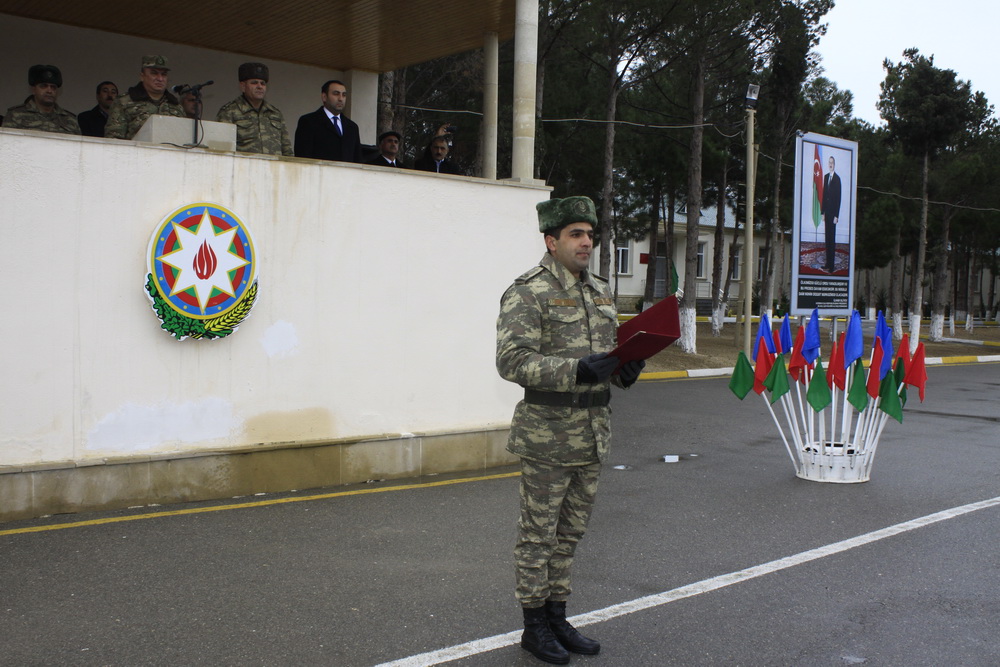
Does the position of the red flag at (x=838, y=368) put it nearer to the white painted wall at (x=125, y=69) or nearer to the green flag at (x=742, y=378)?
the green flag at (x=742, y=378)

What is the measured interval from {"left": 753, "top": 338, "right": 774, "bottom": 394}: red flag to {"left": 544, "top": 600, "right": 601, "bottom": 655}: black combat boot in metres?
4.41

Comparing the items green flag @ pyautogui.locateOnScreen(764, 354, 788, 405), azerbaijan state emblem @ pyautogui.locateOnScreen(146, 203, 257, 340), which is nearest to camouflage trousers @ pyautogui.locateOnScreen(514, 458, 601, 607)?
azerbaijan state emblem @ pyautogui.locateOnScreen(146, 203, 257, 340)

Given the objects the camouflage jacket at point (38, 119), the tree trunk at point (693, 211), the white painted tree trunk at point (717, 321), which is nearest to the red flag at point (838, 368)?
→ the camouflage jacket at point (38, 119)

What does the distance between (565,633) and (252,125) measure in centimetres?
509

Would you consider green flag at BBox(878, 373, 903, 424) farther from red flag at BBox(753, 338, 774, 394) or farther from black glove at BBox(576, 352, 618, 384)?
black glove at BBox(576, 352, 618, 384)

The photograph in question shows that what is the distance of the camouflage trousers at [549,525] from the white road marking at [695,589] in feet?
1.01

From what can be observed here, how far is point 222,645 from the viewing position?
3.97m

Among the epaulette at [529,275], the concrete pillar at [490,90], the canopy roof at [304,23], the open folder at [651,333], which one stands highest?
the canopy roof at [304,23]

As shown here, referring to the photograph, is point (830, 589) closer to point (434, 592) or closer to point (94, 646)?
point (434, 592)

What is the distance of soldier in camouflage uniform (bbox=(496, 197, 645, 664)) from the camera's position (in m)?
3.82

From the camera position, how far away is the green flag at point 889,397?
24.8 ft

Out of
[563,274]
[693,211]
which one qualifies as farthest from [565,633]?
[693,211]

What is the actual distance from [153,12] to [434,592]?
767 centimetres

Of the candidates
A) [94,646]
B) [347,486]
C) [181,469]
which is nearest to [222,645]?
[94,646]
